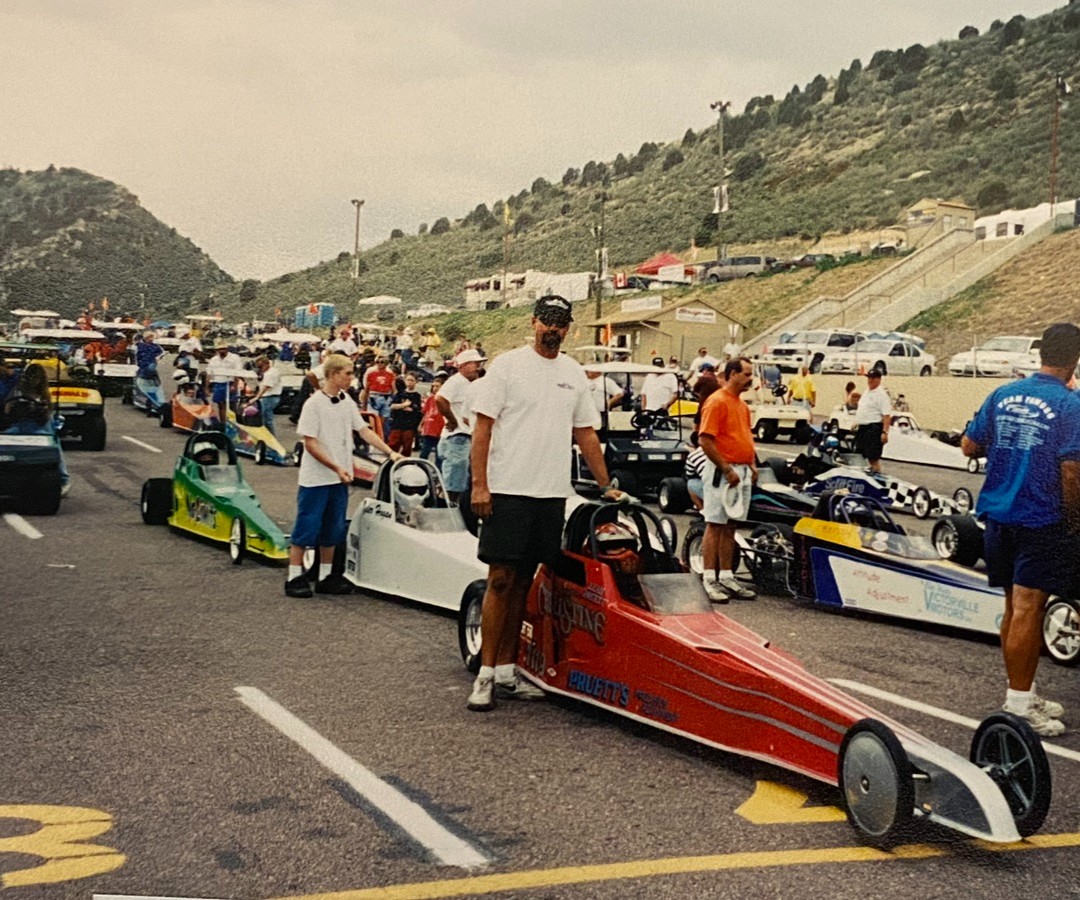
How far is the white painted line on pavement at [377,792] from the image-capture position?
409 cm

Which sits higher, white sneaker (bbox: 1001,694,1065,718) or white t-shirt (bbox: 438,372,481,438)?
white t-shirt (bbox: 438,372,481,438)

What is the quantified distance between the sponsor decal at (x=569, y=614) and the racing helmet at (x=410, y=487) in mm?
3022

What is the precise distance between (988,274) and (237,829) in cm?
4768

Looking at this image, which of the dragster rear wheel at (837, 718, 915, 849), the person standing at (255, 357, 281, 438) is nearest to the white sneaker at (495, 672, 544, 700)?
the dragster rear wheel at (837, 718, 915, 849)

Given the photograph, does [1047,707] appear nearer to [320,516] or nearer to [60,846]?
[60,846]

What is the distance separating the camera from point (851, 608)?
870 centimetres

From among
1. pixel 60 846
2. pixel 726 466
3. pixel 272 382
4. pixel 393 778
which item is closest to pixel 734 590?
pixel 726 466

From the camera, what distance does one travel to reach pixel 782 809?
4.58 metres

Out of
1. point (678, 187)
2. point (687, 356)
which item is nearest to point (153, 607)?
point (687, 356)

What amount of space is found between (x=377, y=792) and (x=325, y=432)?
170 inches

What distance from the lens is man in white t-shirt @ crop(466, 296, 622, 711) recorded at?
19.0 feet

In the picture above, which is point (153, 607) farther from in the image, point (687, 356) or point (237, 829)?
point (687, 356)

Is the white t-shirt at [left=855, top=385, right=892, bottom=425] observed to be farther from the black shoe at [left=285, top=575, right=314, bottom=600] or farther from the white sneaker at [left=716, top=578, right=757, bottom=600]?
the black shoe at [left=285, top=575, right=314, bottom=600]

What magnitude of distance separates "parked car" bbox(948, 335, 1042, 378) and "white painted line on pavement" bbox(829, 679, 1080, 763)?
84.0ft
